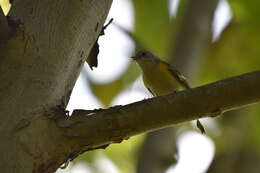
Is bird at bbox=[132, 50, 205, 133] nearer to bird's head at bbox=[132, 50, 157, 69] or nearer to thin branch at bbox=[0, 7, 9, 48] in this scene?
bird's head at bbox=[132, 50, 157, 69]

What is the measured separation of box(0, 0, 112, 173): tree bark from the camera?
1455 millimetres

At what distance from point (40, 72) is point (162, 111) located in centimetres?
37

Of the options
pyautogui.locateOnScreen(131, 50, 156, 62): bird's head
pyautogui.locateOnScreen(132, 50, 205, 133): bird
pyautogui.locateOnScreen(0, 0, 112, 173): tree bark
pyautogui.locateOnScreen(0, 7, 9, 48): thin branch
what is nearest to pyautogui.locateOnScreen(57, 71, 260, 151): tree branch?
pyautogui.locateOnScreen(0, 0, 112, 173): tree bark

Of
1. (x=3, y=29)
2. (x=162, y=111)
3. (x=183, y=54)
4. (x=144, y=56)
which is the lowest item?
(x=144, y=56)

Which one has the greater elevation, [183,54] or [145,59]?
[183,54]

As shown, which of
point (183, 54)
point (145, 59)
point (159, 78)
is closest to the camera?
point (183, 54)

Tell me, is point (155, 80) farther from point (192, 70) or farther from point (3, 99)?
point (3, 99)

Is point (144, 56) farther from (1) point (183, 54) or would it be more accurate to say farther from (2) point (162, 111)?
(2) point (162, 111)

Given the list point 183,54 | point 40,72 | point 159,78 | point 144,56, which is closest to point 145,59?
point 144,56

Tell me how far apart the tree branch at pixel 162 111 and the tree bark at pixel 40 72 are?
59mm

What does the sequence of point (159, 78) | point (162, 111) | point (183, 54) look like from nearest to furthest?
point (162, 111), point (183, 54), point (159, 78)

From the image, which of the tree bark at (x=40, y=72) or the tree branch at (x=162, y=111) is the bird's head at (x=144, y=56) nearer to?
the tree bark at (x=40, y=72)

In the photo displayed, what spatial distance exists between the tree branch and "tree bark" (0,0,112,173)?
0.19ft

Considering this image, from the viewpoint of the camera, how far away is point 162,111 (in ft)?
4.89
